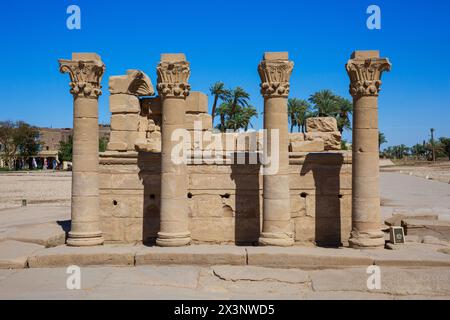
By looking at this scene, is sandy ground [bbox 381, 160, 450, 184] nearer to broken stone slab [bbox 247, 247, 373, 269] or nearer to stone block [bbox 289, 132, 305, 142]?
stone block [bbox 289, 132, 305, 142]

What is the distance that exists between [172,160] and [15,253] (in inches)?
171

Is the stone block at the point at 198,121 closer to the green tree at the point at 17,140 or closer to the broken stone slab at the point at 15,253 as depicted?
the broken stone slab at the point at 15,253

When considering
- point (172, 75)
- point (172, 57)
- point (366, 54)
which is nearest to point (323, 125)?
point (366, 54)

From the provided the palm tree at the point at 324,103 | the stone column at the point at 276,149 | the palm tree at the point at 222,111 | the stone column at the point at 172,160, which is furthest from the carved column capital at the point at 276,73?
the palm tree at the point at 222,111

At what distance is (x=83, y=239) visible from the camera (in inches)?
444

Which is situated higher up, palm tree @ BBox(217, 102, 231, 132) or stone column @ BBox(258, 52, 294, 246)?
palm tree @ BBox(217, 102, 231, 132)

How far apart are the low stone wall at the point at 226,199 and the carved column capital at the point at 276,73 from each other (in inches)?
76.0

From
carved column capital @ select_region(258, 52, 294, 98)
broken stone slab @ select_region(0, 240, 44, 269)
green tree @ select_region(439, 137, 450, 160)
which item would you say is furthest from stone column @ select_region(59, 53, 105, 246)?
green tree @ select_region(439, 137, 450, 160)

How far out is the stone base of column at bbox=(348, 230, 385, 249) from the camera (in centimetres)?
1083

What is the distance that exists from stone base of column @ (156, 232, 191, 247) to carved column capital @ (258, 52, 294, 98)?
4.23 m

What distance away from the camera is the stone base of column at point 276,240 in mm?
11000

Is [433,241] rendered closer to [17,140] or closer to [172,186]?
[172,186]
